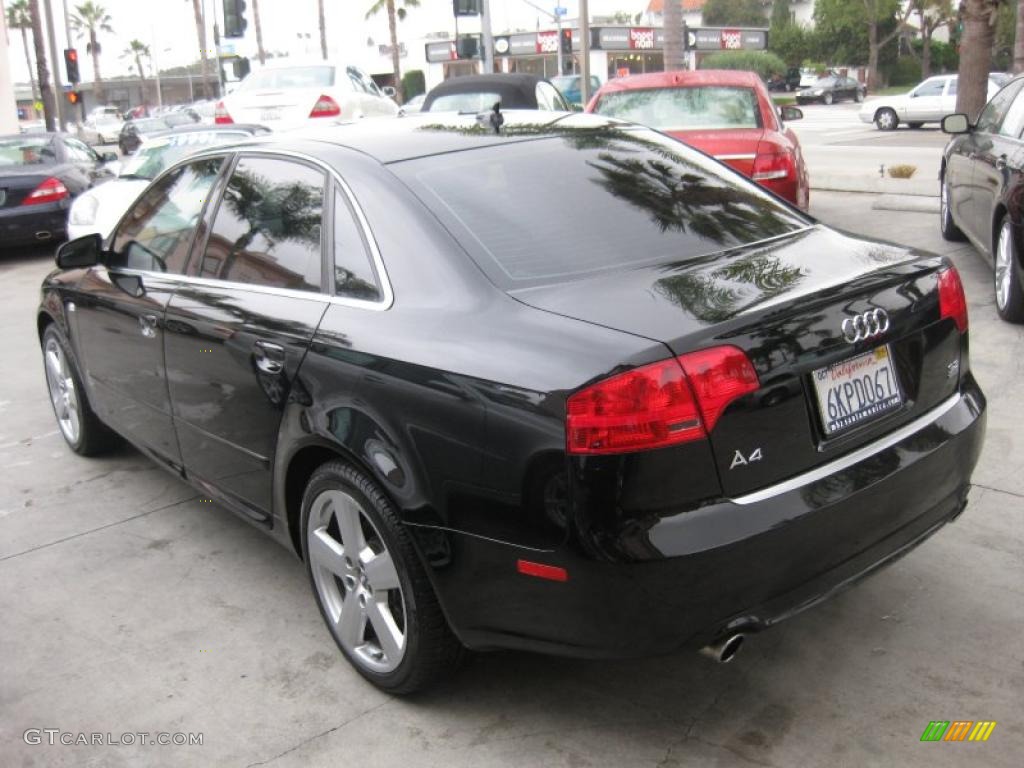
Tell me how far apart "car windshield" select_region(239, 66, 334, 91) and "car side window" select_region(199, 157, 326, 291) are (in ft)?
43.8

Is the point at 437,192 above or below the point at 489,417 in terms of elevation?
above

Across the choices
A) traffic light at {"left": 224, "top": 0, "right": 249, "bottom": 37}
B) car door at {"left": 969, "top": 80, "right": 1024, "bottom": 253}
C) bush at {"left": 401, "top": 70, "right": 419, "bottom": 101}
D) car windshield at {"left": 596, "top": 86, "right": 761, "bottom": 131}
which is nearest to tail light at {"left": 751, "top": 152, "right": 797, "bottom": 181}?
car windshield at {"left": 596, "top": 86, "right": 761, "bottom": 131}

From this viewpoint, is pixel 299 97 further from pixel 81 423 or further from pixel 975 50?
pixel 81 423

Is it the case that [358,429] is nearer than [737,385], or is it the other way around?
[737,385]

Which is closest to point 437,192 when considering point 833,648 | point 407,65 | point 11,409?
point 833,648

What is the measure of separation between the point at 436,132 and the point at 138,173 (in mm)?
8415

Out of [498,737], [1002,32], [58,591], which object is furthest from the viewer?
[1002,32]

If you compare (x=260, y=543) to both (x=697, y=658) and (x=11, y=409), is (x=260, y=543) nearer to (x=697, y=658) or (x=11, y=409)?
(x=697, y=658)

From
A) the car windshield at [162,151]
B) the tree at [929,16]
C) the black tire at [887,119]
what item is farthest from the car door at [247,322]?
the tree at [929,16]

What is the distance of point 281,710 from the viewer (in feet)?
11.0

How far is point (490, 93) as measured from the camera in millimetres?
14422

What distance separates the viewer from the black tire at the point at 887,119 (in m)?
32.5

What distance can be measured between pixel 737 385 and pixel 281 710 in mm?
1726

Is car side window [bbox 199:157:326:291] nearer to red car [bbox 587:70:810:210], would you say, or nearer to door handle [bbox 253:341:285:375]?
door handle [bbox 253:341:285:375]
